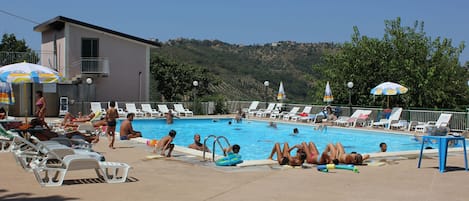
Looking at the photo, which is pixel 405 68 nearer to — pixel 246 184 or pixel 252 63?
pixel 246 184

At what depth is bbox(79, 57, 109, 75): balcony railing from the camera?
1035 inches

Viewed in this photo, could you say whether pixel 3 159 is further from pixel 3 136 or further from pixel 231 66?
pixel 231 66

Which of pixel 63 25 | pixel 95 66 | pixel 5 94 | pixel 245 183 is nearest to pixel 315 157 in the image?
pixel 245 183

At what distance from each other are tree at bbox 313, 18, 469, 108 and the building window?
39.4 ft

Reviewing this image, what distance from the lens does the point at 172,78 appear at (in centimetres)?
3759

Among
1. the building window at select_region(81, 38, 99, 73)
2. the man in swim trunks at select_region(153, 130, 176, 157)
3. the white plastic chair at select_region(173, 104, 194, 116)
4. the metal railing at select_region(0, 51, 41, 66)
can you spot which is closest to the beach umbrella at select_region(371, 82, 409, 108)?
the white plastic chair at select_region(173, 104, 194, 116)

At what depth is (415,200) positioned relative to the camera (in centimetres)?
641

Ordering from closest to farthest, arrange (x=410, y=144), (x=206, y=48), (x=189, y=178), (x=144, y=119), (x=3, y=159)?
(x=189, y=178)
(x=3, y=159)
(x=410, y=144)
(x=144, y=119)
(x=206, y=48)

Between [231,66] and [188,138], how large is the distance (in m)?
49.4

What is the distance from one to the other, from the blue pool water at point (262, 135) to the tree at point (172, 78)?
1298 centimetres

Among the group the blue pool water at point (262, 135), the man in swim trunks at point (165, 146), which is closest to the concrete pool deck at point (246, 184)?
the man in swim trunks at point (165, 146)

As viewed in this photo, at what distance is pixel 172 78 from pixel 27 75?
26897 millimetres

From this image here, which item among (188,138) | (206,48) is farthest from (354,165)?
(206,48)

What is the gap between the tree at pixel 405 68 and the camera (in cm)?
2334
